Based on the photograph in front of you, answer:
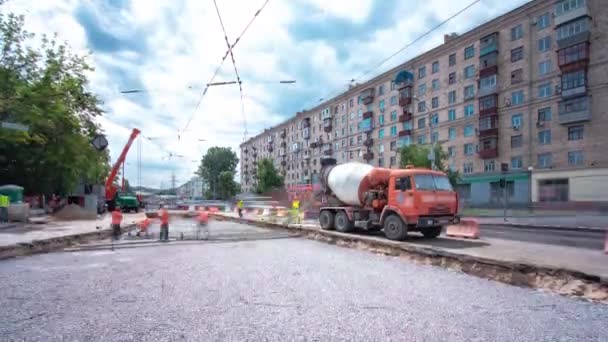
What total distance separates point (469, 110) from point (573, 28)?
41.4 feet

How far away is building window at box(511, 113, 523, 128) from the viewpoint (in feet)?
129

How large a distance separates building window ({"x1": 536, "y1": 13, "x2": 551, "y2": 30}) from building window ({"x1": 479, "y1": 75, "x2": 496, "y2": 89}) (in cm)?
631

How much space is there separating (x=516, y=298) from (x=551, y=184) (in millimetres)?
37928

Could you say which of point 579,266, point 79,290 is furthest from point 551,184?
point 79,290

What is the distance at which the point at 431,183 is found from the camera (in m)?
11.6

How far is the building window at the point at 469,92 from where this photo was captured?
43750 mm

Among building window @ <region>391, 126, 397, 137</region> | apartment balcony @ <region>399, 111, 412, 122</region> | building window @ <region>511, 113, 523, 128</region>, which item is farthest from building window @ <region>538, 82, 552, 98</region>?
building window @ <region>391, 126, 397, 137</region>

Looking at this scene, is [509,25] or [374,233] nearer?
[374,233]

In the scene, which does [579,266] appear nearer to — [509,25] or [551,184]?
[551,184]

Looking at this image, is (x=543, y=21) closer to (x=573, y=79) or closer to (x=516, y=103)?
(x=573, y=79)

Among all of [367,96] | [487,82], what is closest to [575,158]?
[487,82]

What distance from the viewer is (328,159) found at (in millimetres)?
16609

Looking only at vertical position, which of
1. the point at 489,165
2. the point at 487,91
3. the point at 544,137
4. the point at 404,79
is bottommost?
the point at 489,165

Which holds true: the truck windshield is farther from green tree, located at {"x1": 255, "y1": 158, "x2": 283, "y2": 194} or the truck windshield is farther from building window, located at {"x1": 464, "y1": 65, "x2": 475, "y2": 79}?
green tree, located at {"x1": 255, "y1": 158, "x2": 283, "y2": 194}
